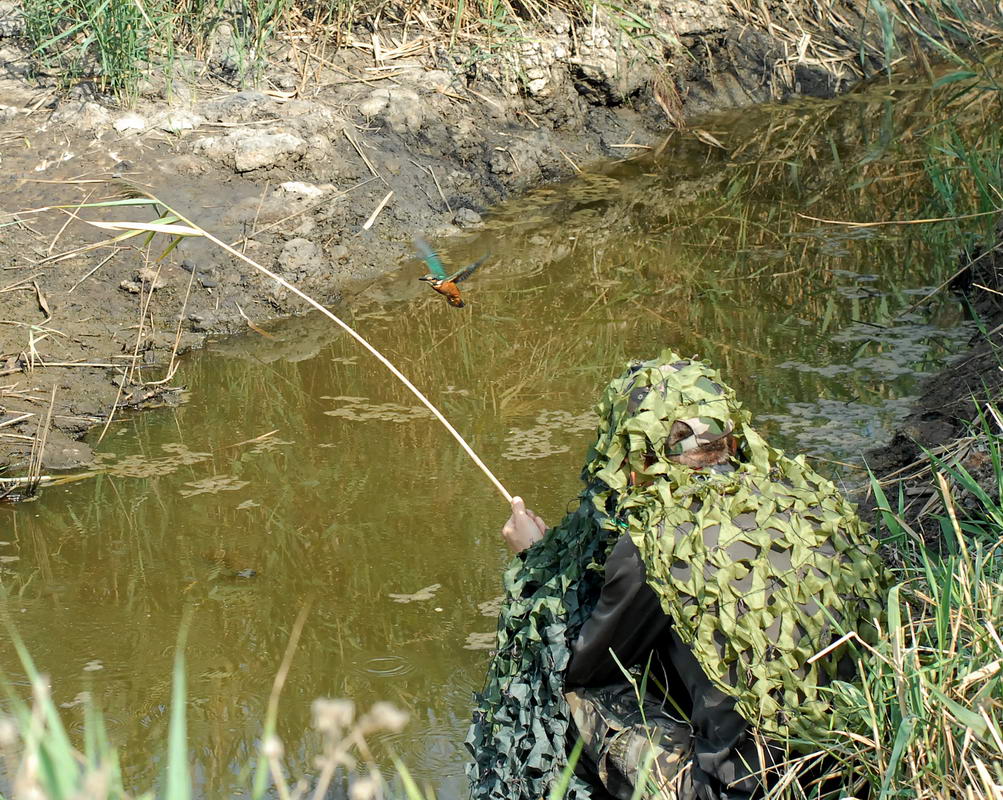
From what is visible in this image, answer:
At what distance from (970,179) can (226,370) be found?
14.8 feet

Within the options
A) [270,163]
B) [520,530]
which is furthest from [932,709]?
[270,163]

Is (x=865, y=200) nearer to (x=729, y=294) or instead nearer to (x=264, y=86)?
(x=729, y=294)

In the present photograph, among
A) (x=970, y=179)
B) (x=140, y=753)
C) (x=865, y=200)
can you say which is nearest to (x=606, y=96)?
(x=865, y=200)

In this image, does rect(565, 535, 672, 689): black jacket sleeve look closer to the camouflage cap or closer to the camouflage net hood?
the camouflage net hood

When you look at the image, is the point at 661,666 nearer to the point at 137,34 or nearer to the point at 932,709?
the point at 932,709

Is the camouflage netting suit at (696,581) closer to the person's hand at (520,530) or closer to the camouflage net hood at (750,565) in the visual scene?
the camouflage net hood at (750,565)

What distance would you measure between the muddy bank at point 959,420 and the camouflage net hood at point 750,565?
0.77 m

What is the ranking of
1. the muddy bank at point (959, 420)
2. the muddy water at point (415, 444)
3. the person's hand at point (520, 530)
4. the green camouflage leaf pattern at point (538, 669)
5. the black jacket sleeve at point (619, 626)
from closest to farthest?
the black jacket sleeve at point (619, 626)
the green camouflage leaf pattern at point (538, 669)
the person's hand at point (520, 530)
the muddy bank at point (959, 420)
the muddy water at point (415, 444)

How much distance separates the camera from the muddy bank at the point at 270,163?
5.14 meters

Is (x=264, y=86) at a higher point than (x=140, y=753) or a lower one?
higher

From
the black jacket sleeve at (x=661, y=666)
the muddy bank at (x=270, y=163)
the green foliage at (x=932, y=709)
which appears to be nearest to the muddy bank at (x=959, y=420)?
the green foliage at (x=932, y=709)

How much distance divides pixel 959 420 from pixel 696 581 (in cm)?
201

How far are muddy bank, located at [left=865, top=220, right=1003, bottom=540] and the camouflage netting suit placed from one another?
791mm

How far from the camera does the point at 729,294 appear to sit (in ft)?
19.0
